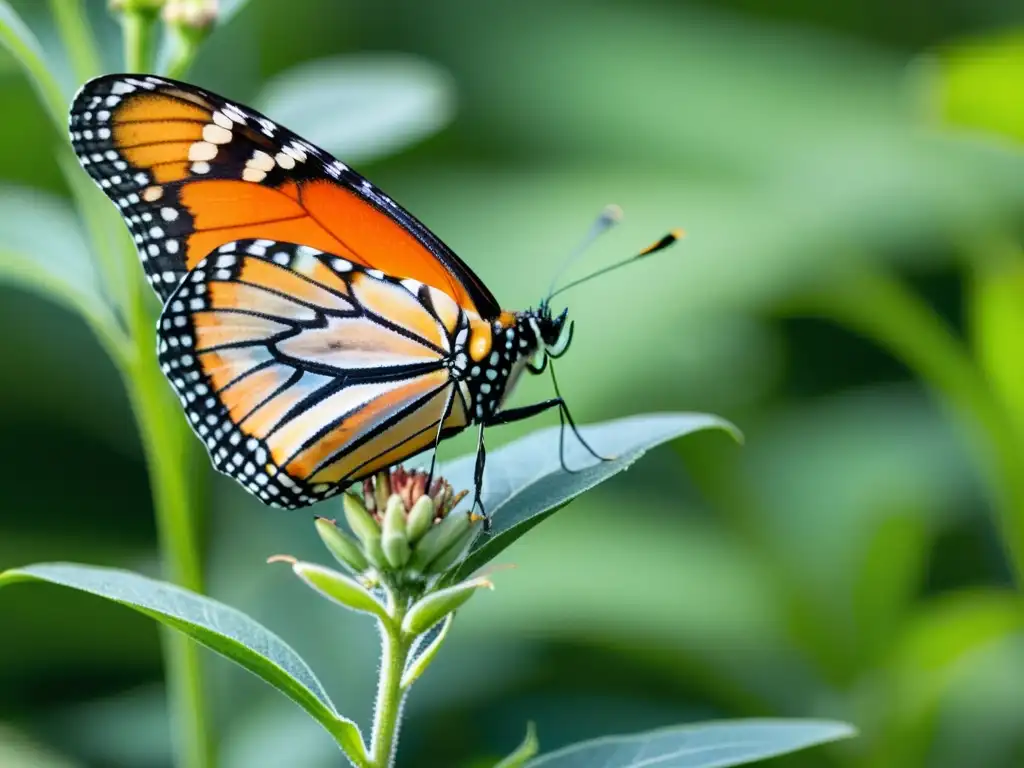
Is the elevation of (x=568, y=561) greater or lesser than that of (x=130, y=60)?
lesser

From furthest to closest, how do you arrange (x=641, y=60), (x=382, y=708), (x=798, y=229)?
(x=641, y=60) < (x=798, y=229) < (x=382, y=708)

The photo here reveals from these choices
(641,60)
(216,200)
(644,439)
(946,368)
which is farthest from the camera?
(641,60)

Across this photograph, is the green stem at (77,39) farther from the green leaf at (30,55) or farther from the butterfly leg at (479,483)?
the butterfly leg at (479,483)

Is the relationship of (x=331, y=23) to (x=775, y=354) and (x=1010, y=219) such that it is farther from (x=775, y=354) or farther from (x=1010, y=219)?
(x=1010, y=219)

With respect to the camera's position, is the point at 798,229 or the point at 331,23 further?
the point at 331,23

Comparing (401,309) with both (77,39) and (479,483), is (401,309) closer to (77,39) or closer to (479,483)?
(479,483)

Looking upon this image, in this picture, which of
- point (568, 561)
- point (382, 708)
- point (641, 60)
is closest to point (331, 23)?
point (641, 60)

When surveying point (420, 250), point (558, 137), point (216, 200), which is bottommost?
point (420, 250)

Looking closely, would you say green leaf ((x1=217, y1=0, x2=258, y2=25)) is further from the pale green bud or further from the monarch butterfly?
the pale green bud
